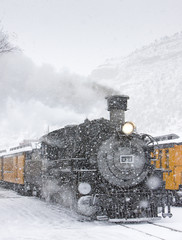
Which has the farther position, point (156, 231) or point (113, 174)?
point (113, 174)

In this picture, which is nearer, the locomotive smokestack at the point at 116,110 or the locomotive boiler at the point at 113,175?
the locomotive boiler at the point at 113,175

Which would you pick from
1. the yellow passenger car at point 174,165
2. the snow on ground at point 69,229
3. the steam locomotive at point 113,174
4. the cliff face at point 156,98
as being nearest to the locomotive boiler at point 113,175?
the steam locomotive at point 113,174

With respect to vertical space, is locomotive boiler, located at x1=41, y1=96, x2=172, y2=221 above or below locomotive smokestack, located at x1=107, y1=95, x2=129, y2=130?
below

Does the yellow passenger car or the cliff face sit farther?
the cliff face

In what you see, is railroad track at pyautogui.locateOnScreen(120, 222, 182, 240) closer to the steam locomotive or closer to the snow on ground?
the snow on ground

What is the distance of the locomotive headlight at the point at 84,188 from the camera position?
8234 mm

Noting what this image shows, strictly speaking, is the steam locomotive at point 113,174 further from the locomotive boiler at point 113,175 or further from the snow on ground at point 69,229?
the snow on ground at point 69,229

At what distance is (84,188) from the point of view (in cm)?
826

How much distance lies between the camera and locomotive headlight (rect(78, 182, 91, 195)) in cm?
823

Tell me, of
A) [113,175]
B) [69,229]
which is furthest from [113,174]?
[69,229]

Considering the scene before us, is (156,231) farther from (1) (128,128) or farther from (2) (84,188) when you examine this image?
(1) (128,128)

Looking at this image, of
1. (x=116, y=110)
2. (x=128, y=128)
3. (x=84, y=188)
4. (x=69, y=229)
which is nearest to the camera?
(x=69, y=229)

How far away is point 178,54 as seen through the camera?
188 metres

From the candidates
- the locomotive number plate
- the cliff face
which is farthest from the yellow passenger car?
the cliff face
